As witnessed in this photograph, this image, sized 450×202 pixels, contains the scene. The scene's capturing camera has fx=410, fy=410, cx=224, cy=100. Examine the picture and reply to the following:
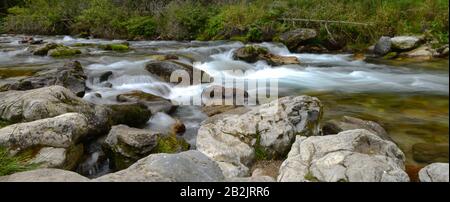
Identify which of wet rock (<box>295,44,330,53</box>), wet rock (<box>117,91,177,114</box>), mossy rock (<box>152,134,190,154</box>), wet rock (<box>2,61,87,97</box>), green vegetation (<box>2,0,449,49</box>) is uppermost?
green vegetation (<box>2,0,449,49</box>)

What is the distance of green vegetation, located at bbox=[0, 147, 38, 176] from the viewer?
421cm

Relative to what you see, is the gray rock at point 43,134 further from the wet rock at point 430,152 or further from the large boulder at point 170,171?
the wet rock at point 430,152

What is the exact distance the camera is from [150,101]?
8609mm

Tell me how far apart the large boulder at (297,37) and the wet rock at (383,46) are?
8.71 ft

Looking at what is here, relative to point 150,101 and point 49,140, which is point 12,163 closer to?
point 49,140

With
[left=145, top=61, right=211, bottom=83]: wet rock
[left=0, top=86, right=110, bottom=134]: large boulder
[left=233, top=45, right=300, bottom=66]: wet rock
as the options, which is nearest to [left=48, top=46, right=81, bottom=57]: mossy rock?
[left=145, top=61, right=211, bottom=83]: wet rock

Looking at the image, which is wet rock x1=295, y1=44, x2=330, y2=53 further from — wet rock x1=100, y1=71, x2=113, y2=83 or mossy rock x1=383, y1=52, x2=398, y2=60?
wet rock x1=100, y1=71, x2=113, y2=83

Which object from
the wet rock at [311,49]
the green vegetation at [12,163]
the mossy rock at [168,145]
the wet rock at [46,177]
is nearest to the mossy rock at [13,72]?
the green vegetation at [12,163]

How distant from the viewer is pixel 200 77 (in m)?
11.5

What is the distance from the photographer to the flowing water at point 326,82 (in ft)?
26.1

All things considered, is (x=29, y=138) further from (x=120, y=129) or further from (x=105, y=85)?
(x=105, y=85)

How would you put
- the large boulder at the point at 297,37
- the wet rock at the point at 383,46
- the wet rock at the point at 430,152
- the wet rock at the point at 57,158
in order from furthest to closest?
1. the large boulder at the point at 297,37
2. the wet rock at the point at 383,46
3. the wet rock at the point at 430,152
4. the wet rock at the point at 57,158

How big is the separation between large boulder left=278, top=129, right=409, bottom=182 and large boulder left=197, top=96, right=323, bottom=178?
572mm

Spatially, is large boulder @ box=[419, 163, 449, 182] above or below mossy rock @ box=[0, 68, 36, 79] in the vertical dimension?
below
